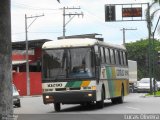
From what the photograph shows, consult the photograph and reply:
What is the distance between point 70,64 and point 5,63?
1248 cm

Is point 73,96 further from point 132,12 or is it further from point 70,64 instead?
point 132,12

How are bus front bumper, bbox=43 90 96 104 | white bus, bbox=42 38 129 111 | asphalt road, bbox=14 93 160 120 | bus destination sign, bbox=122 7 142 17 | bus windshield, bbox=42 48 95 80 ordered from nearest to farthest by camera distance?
asphalt road, bbox=14 93 160 120
bus front bumper, bbox=43 90 96 104
white bus, bbox=42 38 129 111
bus windshield, bbox=42 48 95 80
bus destination sign, bbox=122 7 142 17

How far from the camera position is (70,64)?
24.4 m

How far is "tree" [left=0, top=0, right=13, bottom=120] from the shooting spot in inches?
460

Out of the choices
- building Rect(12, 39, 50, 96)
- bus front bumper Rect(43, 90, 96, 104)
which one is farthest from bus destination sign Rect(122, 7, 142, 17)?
bus front bumper Rect(43, 90, 96, 104)

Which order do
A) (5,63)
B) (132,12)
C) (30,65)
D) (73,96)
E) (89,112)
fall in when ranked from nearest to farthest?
(5,63) → (89,112) → (73,96) → (132,12) → (30,65)

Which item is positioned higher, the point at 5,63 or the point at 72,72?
the point at 5,63

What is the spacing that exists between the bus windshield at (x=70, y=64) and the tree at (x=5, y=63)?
12.3 metres

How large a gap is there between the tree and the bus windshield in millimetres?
12350

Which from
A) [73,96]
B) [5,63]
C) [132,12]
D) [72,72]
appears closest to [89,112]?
[73,96]

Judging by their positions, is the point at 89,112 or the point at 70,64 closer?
the point at 89,112

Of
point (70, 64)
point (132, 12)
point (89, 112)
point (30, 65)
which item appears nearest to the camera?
point (89, 112)

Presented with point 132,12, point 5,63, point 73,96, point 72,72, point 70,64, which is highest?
point 132,12

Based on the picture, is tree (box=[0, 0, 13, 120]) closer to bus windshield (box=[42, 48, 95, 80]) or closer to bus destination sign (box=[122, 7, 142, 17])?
bus windshield (box=[42, 48, 95, 80])
